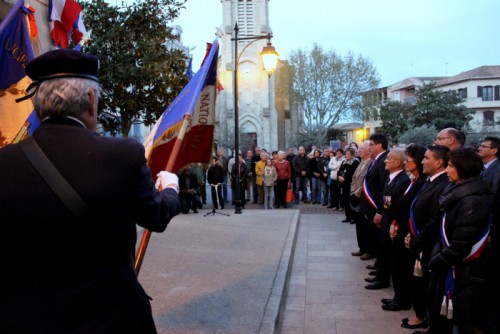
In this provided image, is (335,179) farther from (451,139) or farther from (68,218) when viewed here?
(68,218)

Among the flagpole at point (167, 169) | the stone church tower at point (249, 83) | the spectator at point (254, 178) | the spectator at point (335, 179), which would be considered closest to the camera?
the flagpole at point (167, 169)

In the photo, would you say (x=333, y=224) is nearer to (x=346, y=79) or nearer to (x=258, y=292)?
(x=258, y=292)

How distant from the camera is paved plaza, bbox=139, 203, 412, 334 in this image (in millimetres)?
5195

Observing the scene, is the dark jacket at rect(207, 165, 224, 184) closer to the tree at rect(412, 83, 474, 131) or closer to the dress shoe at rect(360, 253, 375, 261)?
the dress shoe at rect(360, 253, 375, 261)

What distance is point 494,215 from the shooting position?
4.91 meters

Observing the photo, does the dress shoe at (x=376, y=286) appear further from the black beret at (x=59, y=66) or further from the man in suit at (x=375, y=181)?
the black beret at (x=59, y=66)

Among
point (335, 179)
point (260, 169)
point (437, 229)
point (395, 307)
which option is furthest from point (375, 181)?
point (260, 169)

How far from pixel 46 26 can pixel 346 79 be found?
140 feet

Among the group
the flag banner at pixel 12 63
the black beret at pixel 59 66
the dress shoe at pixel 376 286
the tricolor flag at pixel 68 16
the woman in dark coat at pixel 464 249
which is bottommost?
the dress shoe at pixel 376 286

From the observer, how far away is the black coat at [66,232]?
1830mm

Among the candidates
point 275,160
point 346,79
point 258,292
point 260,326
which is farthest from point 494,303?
point 346,79

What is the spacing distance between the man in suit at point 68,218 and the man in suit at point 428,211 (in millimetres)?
3502

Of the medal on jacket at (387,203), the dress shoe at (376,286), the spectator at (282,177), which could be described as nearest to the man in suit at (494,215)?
the medal on jacket at (387,203)

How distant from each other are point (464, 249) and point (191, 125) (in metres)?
2.69
